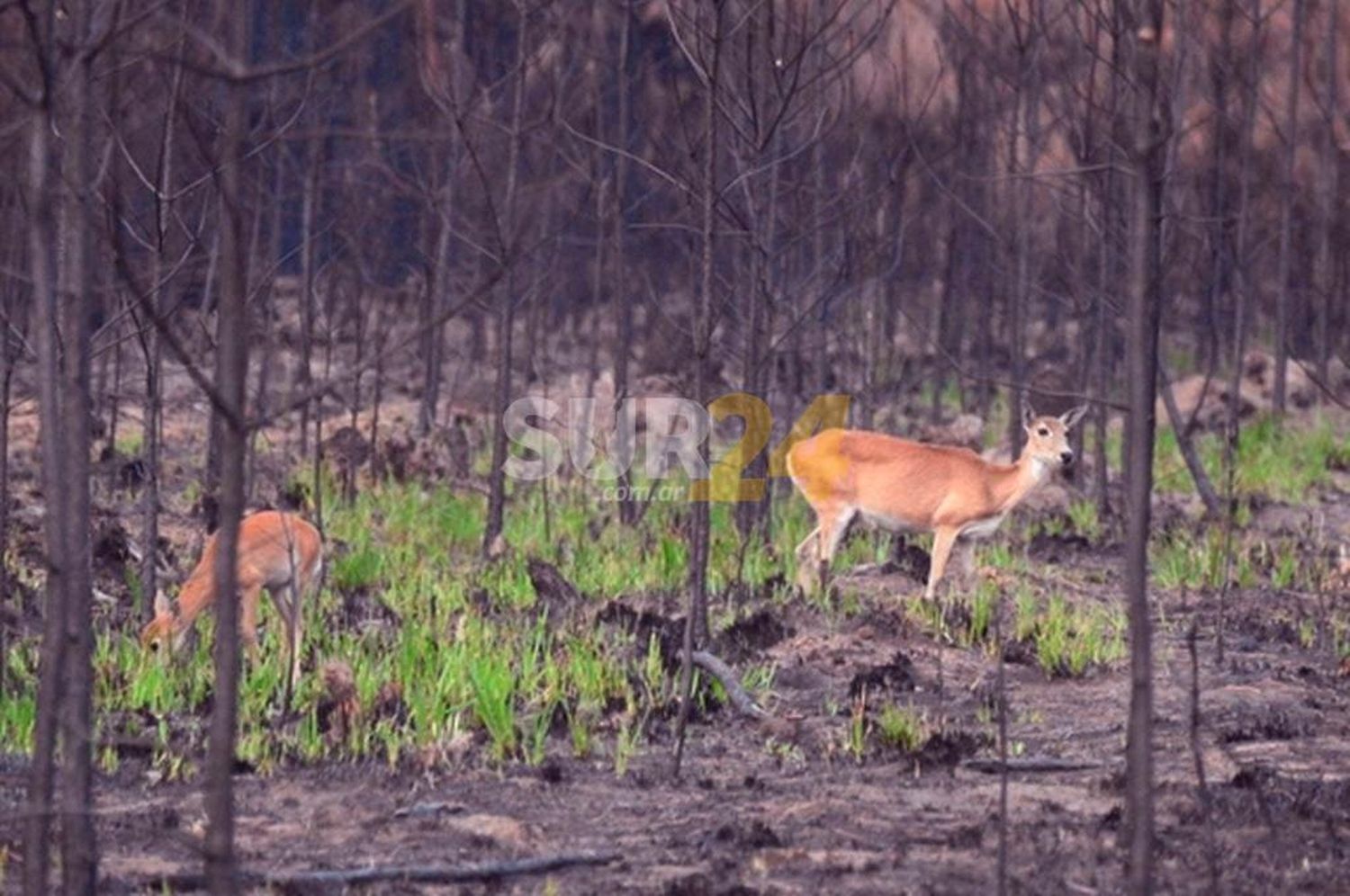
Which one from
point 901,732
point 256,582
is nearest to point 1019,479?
point 256,582

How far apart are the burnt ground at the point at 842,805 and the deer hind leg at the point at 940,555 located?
202 centimetres

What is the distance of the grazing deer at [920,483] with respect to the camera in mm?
12688

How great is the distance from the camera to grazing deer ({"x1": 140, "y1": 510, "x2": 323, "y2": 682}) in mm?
9305

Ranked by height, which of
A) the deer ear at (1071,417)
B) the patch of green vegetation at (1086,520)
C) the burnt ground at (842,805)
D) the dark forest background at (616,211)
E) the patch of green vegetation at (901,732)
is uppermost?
the dark forest background at (616,211)

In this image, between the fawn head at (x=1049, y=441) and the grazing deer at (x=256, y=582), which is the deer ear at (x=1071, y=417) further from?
the grazing deer at (x=256, y=582)

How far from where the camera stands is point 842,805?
7.27m

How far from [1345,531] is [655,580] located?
5586 mm

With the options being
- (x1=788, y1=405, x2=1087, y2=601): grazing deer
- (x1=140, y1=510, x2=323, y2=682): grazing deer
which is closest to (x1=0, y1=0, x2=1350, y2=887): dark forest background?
(x1=140, y1=510, x2=323, y2=682): grazing deer

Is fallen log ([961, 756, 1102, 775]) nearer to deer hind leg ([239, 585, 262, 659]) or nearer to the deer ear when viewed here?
deer hind leg ([239, 585, 262, 659])

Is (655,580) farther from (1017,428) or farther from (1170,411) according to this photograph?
(1017,428)

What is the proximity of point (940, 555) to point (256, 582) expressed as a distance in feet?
13.2

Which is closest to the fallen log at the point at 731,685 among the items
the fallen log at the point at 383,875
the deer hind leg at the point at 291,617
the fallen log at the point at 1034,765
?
the fallen log at the point at 1034,765

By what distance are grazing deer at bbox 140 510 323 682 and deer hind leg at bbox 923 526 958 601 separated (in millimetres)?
3167

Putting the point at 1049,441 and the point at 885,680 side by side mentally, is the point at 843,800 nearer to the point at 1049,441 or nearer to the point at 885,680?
the point at 885,680
